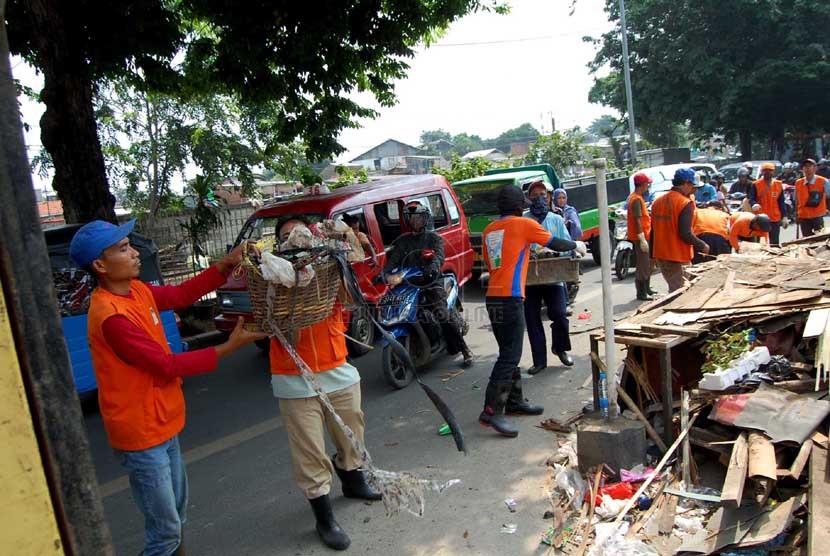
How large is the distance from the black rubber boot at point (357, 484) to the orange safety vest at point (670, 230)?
4.85 meters

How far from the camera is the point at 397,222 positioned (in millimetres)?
8992

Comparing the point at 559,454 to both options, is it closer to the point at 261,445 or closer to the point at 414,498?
the point at 414,498

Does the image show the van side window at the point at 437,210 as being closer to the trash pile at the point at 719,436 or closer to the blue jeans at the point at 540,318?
the blue jeans at the point at 540,318

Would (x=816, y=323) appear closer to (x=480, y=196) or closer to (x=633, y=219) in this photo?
(x=633, y=219)

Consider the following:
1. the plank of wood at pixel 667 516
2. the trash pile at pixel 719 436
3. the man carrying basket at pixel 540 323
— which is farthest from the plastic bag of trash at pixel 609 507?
the man carrying basket at pixel 540 323

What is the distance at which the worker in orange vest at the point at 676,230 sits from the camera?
23.4 ft

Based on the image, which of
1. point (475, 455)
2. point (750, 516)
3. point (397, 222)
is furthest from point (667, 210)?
point (750, 516)

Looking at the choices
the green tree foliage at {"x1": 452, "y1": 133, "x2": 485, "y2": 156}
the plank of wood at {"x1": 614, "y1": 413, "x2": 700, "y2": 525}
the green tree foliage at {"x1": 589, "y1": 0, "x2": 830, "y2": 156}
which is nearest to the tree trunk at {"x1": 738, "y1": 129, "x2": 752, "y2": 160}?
the green tree foliage at {"x1": 589, "y1": 0, "x2": 830, "y2": 156}

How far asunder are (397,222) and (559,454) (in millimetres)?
5062

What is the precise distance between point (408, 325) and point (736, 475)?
3.80 m

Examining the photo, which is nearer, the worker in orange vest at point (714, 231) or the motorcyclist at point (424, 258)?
the motorcyclist at point (424, 258)

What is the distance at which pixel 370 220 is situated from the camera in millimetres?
8094

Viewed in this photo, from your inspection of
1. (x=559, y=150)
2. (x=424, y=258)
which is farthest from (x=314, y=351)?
(x=559, y=150)

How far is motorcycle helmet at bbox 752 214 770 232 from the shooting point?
768 cm
